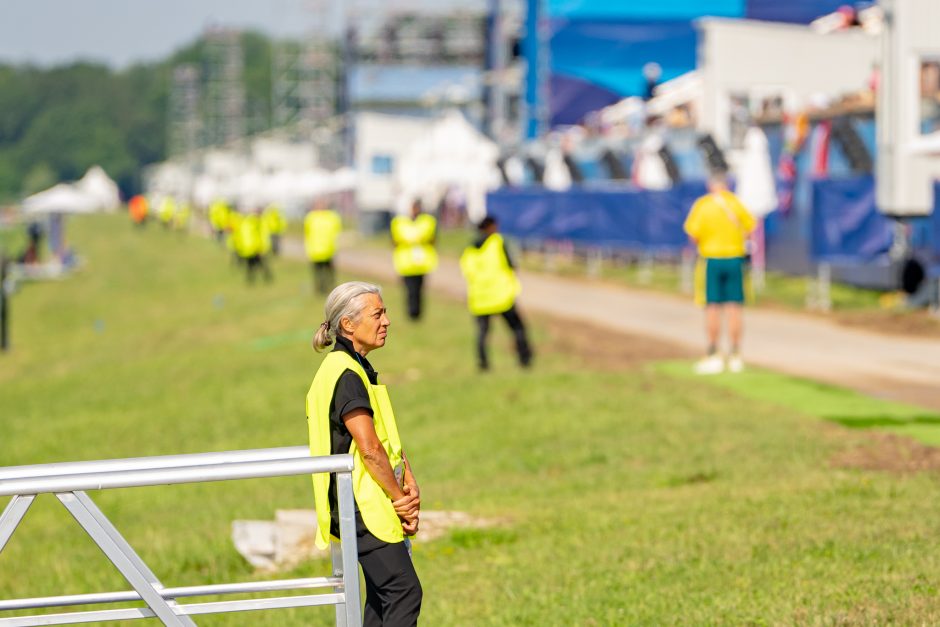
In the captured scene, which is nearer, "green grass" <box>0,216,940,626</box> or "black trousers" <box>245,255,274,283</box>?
"green grass" <box>0,216,940,626</box>

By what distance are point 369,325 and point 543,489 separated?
5853mm

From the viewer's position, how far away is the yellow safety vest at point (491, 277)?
54.3ft

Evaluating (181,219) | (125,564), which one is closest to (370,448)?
(125,564)

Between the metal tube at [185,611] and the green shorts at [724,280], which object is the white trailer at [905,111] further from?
the metal tube at [185,611]

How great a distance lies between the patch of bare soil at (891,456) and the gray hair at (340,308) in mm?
5457

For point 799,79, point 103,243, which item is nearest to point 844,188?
point 799,79

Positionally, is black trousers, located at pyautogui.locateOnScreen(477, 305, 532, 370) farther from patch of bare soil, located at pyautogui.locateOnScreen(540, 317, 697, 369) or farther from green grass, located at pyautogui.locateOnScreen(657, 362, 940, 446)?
green grass, located at pyautogui.locateOnScreen(657, 362, 940, 446)

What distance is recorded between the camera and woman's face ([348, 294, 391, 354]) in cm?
562

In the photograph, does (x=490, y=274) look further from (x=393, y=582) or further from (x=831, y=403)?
(x=393, y=582)

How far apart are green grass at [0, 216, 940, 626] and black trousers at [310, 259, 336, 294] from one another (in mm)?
4660

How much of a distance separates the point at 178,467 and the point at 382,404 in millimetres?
902

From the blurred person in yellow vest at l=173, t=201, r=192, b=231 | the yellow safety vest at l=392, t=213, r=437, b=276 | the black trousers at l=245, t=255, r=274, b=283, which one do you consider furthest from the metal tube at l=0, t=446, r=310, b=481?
the blurred person in yellow vest at l=173, t=201, r=192, b=231

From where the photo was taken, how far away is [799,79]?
3106 cm

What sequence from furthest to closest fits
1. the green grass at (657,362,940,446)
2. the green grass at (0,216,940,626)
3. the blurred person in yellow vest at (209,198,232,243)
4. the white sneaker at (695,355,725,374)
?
the blurred person in yellow vest at (209,198,232,243), the white sneaker at (695,355,725,374), the green grass at (657,362,940,446), the green grass at (0,216,940,626)
